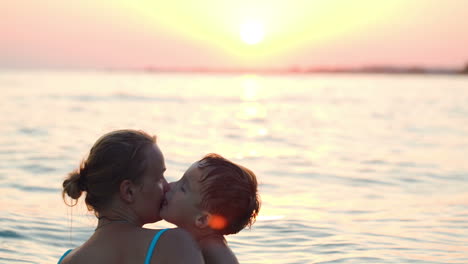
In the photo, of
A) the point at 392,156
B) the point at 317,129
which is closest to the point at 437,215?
the point at 392,156

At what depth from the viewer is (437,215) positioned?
7562 mm

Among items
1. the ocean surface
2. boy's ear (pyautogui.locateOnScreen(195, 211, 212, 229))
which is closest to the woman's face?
boy's ear (pyautogui.locateOnScreen(195, 211, 212, 229))

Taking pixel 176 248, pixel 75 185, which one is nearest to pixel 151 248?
pixel 176 248

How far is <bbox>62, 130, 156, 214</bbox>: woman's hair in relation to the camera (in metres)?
3.24

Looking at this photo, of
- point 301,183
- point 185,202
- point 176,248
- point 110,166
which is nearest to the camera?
point 176,248

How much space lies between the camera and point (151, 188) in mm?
3363

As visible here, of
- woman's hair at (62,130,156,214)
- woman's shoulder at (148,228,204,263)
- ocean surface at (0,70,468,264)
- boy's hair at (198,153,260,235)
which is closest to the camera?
woman's shoulder at (148,228,204,263)

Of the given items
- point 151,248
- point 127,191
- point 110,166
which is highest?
point 110,166

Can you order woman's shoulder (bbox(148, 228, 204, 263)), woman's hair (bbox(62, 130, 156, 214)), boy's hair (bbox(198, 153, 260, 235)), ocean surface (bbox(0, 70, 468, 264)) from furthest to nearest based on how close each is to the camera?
1. ocean surface (bbox(0, 70, 468, 264))
2. boy's hair (bbox(198, 153, 260, 235))
3. woman's hair (bbox(62, 130, 156, 214))
4. woman's shoulder (bbox(148, 228, 204, 263))

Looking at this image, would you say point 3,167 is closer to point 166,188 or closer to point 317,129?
point 166,188

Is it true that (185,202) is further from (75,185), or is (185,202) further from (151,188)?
(75,185)

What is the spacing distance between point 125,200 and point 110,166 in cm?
19

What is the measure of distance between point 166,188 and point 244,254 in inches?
95.8

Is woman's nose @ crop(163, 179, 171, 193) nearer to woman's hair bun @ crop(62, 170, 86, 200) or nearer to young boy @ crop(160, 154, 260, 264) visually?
young boy @ crop(160, 154, 260, 264)
